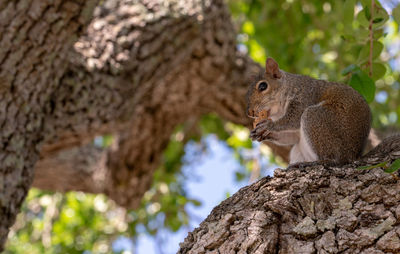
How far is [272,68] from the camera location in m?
3.09

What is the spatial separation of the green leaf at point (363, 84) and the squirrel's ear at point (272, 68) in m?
0.73

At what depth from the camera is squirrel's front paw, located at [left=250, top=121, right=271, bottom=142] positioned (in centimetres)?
270

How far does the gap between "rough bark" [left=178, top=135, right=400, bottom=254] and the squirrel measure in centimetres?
47

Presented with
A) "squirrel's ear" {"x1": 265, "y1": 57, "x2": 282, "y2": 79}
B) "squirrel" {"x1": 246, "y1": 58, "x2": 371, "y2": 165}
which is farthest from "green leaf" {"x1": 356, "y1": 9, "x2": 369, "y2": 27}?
"squirrel's ear" {"x1": 265, "y1": 57, "x2": 282, "y2": 79}

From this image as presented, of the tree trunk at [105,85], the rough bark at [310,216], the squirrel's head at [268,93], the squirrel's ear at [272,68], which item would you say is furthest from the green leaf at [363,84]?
the tree trunk at [105,85]

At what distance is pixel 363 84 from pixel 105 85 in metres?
1.77

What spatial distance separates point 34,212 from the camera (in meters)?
6.61

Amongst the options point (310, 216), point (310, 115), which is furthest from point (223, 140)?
point (310, 216)

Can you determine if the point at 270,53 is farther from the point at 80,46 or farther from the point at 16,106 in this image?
the point at 16,106

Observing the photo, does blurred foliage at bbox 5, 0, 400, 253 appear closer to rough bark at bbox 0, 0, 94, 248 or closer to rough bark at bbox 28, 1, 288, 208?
rough bark at bbox 28, 1, 288, 208

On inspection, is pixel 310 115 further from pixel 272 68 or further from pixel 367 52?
pixel 272 68

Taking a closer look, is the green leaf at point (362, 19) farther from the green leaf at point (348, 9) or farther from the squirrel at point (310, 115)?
the squirrel at point (310, 115)

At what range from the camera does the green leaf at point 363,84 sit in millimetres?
2377

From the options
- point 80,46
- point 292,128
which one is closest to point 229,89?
point 80,46
